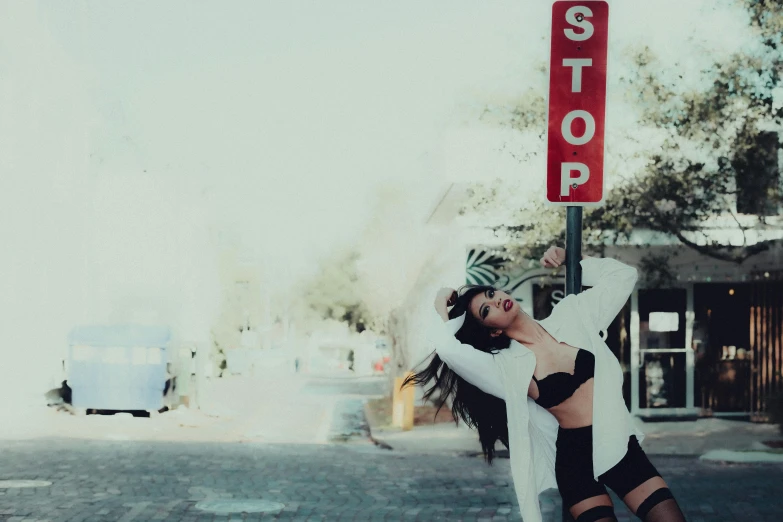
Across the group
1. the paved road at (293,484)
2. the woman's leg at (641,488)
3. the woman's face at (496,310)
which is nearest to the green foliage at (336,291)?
the paved road at (293,484)

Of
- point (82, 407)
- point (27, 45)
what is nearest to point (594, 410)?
point (82, 407)

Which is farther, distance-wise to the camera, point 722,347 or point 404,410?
point 722,347

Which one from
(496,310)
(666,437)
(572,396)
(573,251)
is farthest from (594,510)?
(666,437)

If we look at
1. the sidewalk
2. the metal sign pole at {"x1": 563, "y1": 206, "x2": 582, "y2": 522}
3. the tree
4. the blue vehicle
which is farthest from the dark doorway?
the metal sign pole at {"x1": 563, "y1": 206, "x2": 582, "y2": 522}

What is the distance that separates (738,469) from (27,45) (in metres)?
14.3

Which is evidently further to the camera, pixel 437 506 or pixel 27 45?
pixel 27 45

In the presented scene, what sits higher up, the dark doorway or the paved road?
the dark doorway

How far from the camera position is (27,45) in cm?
1870

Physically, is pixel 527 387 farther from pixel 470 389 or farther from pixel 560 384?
pixel 470 389

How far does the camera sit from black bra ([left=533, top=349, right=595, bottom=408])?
371 centimetres

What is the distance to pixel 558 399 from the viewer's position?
3.71m

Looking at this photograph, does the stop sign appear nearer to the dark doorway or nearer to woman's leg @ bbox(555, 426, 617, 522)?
woman's leg @ bbox(555, 426, 617, 522)

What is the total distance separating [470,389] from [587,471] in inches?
22.2

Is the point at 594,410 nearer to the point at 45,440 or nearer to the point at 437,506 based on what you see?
the point at 437,506
